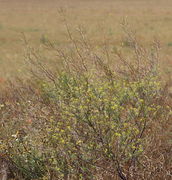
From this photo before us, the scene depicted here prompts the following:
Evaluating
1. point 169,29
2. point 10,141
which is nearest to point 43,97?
point 10,141

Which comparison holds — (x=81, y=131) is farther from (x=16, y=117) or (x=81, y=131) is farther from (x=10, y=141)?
(x=16, y=117)

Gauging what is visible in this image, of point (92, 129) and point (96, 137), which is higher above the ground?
point (92, 129)

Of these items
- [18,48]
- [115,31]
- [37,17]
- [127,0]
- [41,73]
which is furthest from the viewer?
[127,0]

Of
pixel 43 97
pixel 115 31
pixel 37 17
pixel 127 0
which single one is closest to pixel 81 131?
pixel 43 97

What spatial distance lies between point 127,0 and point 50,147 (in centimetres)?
4625

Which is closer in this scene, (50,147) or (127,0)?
(50,147)

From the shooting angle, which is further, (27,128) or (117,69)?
(117,69)

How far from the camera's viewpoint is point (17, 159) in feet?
15.0

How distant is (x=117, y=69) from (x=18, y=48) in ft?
36.8

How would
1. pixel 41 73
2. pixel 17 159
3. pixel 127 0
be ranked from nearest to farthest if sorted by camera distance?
pixel 17 159 → pixel 41 73 → pixel 127 0

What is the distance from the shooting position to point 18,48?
16484 millimetres

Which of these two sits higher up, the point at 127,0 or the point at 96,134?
the point at 96,134

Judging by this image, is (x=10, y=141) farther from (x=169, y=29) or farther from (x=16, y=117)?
(x=169, y=29)

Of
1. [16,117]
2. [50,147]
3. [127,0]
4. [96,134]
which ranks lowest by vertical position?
[127,0]
